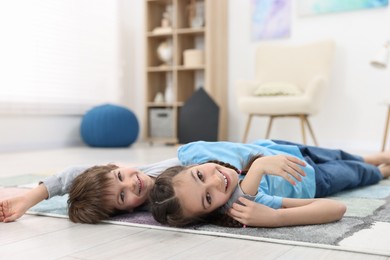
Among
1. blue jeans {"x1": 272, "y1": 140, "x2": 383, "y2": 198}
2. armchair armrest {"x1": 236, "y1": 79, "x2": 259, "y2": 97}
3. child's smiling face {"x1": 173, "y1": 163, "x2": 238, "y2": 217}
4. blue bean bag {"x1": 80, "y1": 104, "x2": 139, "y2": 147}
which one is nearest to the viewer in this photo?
child's smiling face {"x1": 173, "y1": 163, "x2": 238, "y2": 217}

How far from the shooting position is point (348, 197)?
1.74 metres

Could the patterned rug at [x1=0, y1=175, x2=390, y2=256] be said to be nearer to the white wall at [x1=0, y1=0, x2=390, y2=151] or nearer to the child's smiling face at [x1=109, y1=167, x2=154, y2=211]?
the child's smiling face at [x1=109, y1=167, x2=154, y2=211]

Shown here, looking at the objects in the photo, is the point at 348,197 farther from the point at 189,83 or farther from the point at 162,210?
the point at 189,83

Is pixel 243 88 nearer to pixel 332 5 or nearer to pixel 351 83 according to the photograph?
pixel 351 83

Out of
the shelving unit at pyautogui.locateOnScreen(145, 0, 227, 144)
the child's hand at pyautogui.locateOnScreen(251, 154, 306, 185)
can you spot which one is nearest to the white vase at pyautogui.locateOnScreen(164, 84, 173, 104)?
the shelving unit at pyautogui.locateOnScreen(145, 0, 227, 144)

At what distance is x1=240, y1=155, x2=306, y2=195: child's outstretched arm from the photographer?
1232 mm

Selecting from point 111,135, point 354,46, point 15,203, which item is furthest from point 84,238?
point 354,46

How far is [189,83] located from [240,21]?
2.86 ft

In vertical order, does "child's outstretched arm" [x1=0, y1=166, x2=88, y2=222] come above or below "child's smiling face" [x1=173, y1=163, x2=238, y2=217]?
below

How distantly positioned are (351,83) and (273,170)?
3439mm

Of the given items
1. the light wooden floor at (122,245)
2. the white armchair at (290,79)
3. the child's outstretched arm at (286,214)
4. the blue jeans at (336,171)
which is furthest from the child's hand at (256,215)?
the white armchair at (290,79)

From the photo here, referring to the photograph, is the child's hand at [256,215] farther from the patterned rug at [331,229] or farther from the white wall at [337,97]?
the white wall at [337,97]

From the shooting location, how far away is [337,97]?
14.7 feet

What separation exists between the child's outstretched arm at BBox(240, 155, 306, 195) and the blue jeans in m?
0.45
